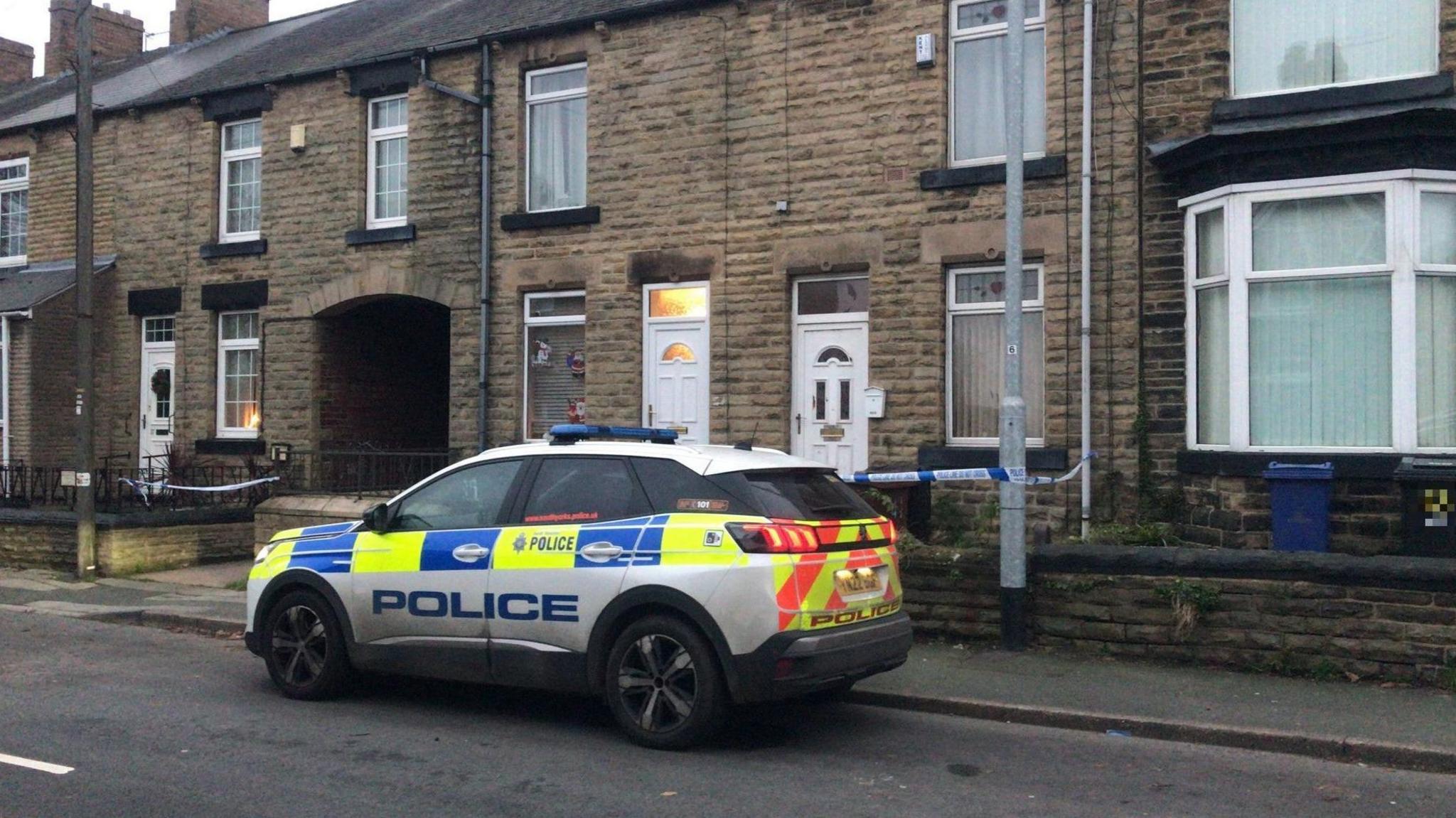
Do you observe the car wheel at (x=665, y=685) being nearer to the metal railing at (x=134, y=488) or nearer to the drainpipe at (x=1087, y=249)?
the drainpipe at (x=1087, y=249)

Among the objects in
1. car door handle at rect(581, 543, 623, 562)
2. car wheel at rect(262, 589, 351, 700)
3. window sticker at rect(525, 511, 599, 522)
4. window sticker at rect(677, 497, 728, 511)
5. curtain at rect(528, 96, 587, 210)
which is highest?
curtain at rect(528, 96, 587, 210)

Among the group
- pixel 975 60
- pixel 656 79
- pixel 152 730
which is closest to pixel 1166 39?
pixel 975 60

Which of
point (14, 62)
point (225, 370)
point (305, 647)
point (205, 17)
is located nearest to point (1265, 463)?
point (305, 647)

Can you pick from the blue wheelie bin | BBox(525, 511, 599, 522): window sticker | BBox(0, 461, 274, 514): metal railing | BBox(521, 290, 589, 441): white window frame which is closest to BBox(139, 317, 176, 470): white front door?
BBox(0, 461, 274, 514): metal railing

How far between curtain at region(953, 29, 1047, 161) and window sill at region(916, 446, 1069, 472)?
9.34 feet

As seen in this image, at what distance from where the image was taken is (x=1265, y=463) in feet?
34.3

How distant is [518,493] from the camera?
779cm

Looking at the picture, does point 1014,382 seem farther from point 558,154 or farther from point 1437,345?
point 558,154

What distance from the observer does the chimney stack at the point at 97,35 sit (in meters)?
24.6

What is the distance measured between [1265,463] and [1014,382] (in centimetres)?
256

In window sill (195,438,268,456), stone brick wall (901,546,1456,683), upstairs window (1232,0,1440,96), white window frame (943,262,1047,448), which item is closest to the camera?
stone brick wall (901,546,1456,683)

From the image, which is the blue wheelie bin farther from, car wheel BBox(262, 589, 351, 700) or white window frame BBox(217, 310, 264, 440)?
white window frame BBox(217, 310, 264, 440)

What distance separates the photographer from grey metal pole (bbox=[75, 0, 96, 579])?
14.4 metres

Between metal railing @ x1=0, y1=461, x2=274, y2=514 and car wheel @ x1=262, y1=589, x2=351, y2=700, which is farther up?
metal railing @ x1=0, y1=461, x2=274, y2=514
